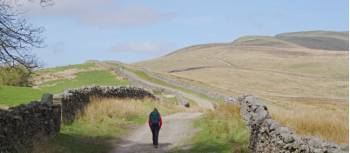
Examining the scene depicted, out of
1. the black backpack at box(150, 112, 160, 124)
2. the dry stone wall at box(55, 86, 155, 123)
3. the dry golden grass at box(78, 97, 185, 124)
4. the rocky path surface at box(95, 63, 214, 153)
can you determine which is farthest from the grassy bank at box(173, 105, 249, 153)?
the dry stone wall at box(55, 86, 155, 123)

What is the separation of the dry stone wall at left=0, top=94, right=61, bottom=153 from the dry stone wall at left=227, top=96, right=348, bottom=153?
6.59 m

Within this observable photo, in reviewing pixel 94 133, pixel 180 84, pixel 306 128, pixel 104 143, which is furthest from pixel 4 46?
pixel 180 84

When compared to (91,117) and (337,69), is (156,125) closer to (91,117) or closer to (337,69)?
(91,117)

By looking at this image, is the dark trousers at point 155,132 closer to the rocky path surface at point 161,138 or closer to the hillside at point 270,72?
the rocky path surface at point 161,138

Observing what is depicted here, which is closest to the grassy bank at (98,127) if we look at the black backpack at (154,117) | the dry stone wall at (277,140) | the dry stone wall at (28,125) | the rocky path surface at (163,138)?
the dry stone wall at (28,125)

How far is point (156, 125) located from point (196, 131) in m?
3.67

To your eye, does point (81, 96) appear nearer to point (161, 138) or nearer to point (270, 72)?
point (161, 138)

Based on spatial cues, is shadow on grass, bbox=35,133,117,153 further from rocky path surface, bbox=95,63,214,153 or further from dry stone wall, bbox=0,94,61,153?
rocky path surface, bbox=95,63,214,153

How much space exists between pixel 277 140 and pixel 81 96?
18.1 m

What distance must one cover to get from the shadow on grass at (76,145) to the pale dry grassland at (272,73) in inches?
1789

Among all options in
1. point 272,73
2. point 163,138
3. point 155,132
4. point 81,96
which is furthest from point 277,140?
point 272,73

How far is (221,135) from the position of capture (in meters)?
23.3

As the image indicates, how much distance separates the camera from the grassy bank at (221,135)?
2089cm

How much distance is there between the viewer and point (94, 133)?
2538 centimetres
